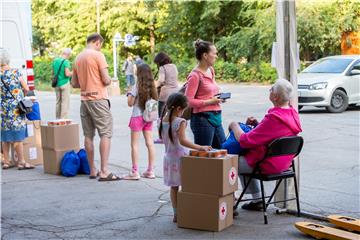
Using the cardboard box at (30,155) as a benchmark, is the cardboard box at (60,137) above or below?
above

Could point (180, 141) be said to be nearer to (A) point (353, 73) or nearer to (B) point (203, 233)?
(B) point (203, 233)

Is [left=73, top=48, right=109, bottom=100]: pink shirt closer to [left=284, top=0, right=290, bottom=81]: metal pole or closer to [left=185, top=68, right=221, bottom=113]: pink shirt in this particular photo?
[left=185, top=68, right=221, bottom=113]: pink shirt

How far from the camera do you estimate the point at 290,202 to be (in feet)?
20.1

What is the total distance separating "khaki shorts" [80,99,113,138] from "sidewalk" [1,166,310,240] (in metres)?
0.67

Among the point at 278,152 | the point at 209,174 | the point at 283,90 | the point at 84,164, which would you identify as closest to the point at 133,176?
the point at 84,164

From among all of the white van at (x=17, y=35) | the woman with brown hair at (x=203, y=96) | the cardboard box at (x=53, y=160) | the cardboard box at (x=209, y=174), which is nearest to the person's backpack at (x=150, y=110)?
the cardboard box at (x=53, y=160)

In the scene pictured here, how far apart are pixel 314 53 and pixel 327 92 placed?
61.9ft

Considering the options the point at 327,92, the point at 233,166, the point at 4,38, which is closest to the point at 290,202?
the point at 233,166

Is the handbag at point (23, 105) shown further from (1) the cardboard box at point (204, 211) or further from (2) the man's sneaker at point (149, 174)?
(1) the cardboard box at point (204, 211)

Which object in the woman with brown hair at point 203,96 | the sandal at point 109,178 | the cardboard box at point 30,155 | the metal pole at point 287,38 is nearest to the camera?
the metal pole at point 287,38

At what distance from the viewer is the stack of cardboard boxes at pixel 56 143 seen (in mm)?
8289

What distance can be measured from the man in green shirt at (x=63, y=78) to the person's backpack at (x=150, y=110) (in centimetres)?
599

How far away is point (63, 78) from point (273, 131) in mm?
8850

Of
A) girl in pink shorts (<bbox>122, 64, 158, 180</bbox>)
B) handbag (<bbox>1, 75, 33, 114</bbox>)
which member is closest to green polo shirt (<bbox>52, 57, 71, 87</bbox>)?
handbag (<bbox>1, 75, 33, 114</bbox>)
